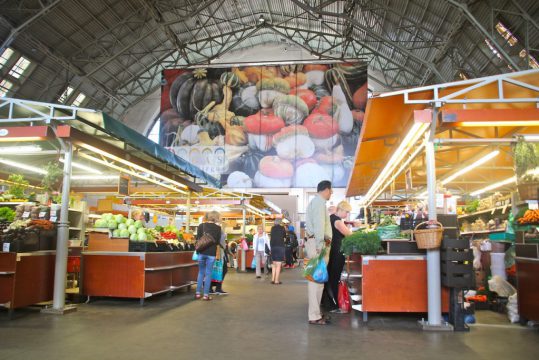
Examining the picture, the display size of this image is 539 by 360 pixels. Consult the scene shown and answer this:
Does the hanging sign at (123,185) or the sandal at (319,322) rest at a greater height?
the hanging sign at (123,185)

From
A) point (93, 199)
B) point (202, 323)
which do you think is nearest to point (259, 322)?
point (202, 323)

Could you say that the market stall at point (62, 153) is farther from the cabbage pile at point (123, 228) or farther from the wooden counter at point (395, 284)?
the wooden counter at point (395, 284)

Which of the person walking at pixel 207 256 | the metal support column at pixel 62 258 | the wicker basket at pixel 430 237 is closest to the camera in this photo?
the wicker basket at pixel 430 237

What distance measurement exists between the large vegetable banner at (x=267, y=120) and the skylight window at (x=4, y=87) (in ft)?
30.4

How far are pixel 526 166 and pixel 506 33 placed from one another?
11.9 m

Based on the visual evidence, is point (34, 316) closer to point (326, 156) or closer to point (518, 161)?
point (518, 161)

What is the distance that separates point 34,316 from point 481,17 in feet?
55.3

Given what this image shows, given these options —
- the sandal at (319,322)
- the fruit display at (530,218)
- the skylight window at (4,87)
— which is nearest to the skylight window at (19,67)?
the skylight window at (4,87)

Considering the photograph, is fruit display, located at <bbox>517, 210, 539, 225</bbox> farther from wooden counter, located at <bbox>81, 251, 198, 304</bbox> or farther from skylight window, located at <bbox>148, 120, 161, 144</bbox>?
skylight window, located at <bbox>148, 120, 161, 144</bbox>

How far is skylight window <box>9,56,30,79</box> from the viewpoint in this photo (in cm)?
1931

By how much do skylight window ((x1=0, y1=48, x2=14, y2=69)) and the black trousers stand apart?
17.4 m

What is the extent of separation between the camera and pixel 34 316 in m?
6.18

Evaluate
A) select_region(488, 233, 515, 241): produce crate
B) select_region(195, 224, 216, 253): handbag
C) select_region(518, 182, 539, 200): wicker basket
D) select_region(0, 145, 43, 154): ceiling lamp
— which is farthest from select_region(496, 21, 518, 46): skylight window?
select_region(0, 145, 43, 154): ceiling lamp

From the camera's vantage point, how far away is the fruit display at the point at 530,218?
19.0 ft
